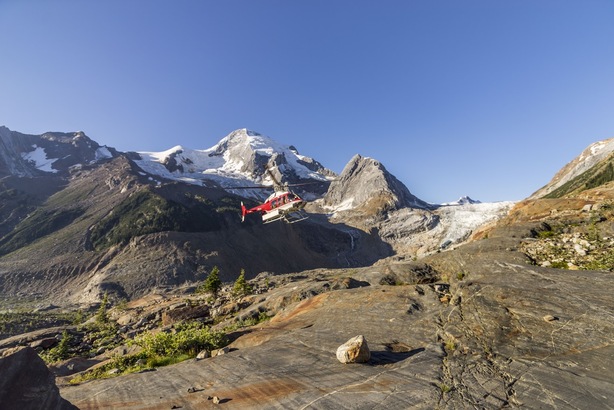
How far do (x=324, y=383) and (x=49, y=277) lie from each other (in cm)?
10741

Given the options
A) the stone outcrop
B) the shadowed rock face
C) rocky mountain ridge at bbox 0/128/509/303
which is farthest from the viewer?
rocky mountain ridge at bbox 0/128/509/303

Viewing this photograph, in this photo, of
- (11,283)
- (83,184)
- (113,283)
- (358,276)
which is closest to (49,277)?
(11,283)

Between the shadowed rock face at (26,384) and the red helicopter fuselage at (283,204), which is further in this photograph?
the red helicopter fuselage at (283,204)

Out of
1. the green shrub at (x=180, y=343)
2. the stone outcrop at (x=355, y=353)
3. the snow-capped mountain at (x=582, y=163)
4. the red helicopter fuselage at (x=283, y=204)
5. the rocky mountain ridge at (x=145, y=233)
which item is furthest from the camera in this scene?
the snow-capped mountain at (x=582, y=163)

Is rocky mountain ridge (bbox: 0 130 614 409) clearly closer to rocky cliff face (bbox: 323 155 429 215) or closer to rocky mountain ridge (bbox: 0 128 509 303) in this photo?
rocky mountain ridge (bbox: 0 128 509 303)

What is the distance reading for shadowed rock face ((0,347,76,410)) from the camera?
20.5 ft

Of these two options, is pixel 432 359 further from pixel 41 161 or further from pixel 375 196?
pixel 41 161

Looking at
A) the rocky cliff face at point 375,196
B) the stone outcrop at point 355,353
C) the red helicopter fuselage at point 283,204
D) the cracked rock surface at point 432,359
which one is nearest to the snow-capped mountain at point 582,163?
the rocky cliff face at point 375,196

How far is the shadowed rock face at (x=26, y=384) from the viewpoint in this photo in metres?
6.24

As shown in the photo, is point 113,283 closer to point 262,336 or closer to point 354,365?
point 262,336

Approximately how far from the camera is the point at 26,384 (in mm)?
6559

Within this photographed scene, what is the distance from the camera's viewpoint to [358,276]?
2358 cm

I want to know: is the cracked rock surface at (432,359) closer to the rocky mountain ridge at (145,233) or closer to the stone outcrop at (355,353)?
the stone outcrop at (355,353)

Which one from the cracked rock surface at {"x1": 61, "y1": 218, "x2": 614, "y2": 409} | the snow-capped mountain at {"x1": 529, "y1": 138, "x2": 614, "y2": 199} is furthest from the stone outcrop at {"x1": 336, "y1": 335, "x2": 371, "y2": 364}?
the snow-capped mountain at {"x1": 529, "y1": 138, "x2": 614, "y2": 199}
